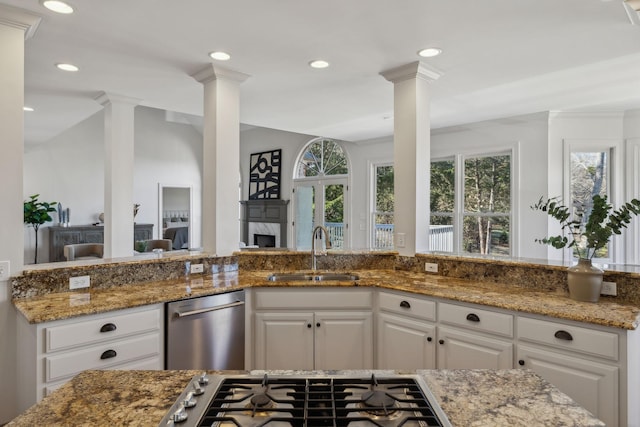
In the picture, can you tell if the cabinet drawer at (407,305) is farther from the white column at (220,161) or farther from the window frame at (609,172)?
the window frame at (609,172)

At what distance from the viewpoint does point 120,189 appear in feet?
12.9

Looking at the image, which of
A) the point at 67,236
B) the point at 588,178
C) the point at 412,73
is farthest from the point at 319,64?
the point at 67,236

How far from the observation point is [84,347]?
2.05m

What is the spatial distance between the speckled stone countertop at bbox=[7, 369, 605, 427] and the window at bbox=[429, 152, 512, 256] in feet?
15.8

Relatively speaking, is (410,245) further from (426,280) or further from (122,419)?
(122,419)

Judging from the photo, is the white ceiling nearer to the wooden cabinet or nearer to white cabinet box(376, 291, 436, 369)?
white cabinet box(376, 291, 436, 369)

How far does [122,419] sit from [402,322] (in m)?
2.02

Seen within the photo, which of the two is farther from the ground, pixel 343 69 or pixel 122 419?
pixel 343 69

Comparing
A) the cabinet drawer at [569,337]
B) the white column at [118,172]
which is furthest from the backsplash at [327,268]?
the white column at [118,172]

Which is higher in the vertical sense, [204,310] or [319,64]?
[319,64]

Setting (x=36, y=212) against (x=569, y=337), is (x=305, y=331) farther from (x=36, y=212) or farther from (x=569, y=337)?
(x=36, y=212)

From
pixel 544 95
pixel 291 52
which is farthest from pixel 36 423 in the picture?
pixel 544 95

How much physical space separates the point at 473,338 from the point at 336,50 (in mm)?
2154

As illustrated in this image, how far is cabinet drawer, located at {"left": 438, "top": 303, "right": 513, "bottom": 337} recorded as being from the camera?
2195 mm
